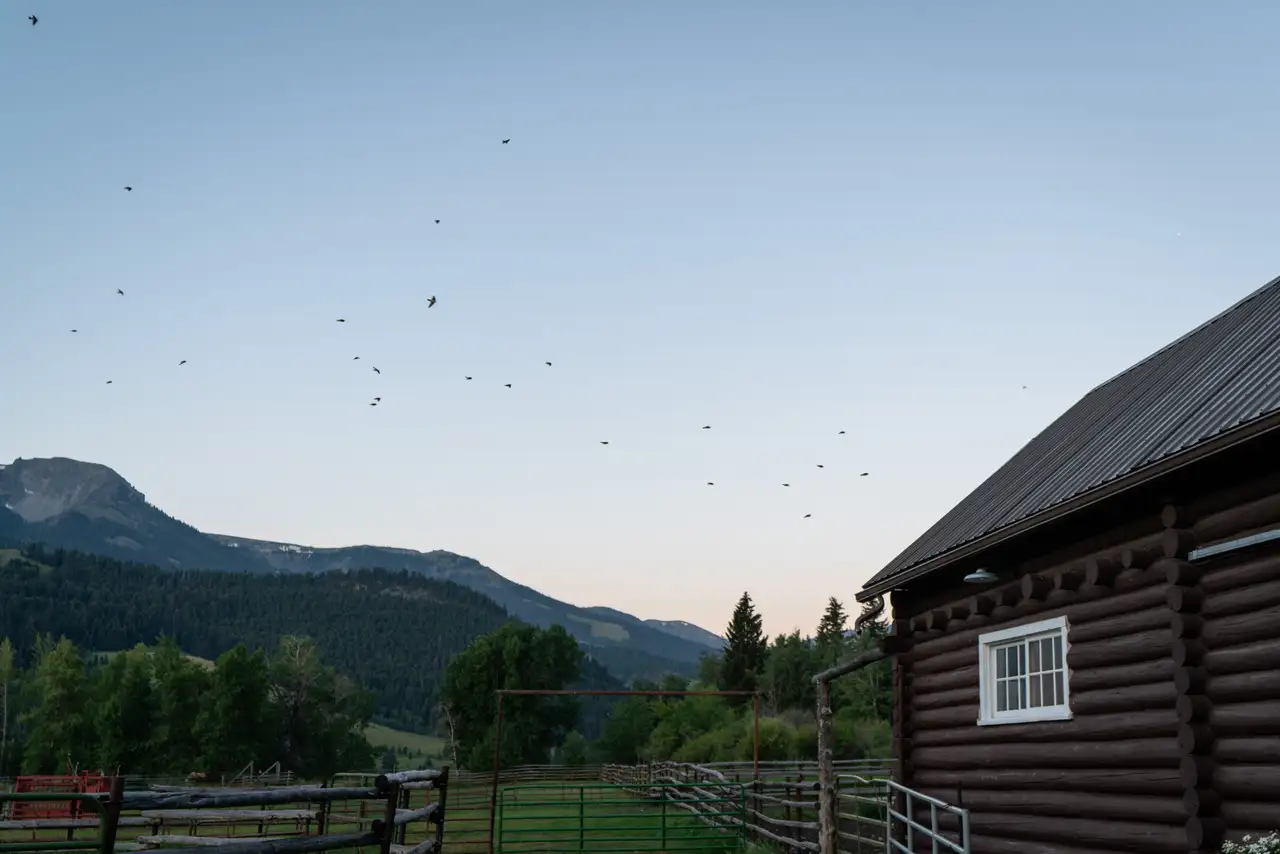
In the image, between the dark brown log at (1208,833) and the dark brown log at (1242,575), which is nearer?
the dark brown log at (1242,575)

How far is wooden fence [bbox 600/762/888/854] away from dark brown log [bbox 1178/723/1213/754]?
610cm

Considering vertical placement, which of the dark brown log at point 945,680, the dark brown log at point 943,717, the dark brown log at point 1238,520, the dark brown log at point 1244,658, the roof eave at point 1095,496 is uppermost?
the roof eave at point 1095,496

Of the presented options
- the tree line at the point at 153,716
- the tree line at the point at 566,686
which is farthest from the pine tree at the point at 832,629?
the tree line at the point at 153,716

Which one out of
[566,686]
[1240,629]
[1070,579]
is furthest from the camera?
[566,686]

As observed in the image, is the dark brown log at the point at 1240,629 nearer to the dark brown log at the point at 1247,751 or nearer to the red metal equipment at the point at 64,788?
the dark brown log at the point at 1247,751

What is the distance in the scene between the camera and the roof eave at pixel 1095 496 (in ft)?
32.5

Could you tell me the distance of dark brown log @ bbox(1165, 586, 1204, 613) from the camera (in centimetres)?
1106

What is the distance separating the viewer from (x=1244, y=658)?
10.4 meters

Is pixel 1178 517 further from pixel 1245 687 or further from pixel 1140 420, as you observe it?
pixel 1140 420

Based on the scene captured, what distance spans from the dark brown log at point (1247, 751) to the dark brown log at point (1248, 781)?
0.05 m

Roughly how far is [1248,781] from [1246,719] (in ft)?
1.68

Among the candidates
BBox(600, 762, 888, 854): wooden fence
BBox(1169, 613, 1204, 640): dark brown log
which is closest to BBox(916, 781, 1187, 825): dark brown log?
BBox(1169, 613, 1204, 640): dark brown log

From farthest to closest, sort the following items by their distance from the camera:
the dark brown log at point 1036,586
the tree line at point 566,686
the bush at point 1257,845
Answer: the tree line at point 566,686
the dark brown log at point 1036,586
the bush at point 1257,845

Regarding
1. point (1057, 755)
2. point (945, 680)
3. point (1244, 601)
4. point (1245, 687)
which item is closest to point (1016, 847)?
point (1057, 755)
